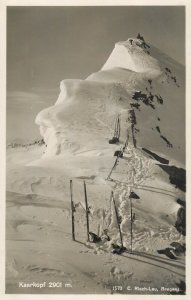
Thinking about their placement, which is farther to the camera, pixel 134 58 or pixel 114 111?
pixel 134 58

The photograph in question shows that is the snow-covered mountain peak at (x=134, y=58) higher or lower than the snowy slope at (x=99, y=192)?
higher

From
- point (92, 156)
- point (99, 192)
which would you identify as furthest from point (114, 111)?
point (99, 192)

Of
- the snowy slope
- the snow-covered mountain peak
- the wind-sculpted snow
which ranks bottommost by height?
the snowy slope

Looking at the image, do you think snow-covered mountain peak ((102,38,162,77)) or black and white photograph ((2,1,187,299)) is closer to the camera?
black and white photograph ((2,1,187,299))

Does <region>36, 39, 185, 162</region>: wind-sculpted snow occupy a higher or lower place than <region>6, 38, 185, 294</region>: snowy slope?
higher

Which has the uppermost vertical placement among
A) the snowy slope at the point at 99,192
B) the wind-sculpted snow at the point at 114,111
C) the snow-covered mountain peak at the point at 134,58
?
the snow-covered mountain peak at the point at 134,58

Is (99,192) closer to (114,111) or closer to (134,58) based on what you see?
(114,111)

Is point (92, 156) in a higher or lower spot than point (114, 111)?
lower
